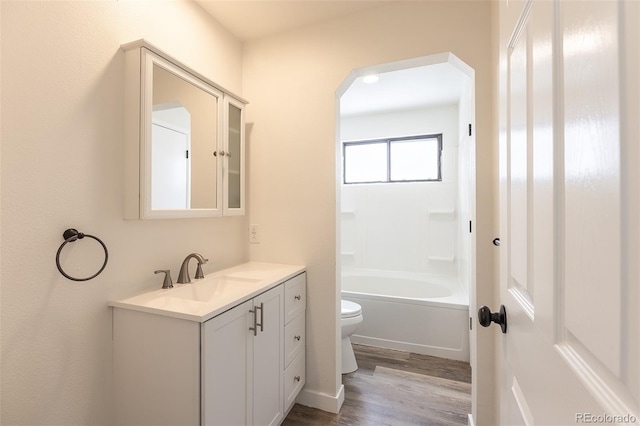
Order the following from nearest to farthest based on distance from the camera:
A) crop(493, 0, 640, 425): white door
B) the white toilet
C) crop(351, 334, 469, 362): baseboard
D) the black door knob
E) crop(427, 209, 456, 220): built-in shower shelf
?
crop(493, 0, 640, 425): white door → the black door knob → the white toilet → crop(351, 334, 469, 362): baseboard → crop(427, 209, 456, 220): built-in shower shelf

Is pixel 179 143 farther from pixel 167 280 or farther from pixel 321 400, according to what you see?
pixel 321 400

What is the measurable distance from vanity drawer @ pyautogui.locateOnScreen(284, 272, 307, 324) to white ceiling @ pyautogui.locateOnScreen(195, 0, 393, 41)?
1694mm

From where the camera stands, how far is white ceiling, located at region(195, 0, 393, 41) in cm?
173

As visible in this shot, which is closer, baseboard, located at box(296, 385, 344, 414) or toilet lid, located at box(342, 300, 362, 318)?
baseboard, located at box(296, 385, 344, 414)

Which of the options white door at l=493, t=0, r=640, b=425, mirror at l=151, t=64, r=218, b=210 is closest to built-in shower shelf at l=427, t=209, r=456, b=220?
mirror at l=151, t=64, r=218, b=210

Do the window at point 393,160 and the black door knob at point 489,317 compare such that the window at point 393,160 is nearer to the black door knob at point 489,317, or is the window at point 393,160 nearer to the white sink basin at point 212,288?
the white sink basin at point 212,288

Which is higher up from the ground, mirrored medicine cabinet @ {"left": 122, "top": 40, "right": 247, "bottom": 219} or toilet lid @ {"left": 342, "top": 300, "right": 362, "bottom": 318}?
mirrored medicine cabinet @ {"left": 122, "top": 40, "right": 247, "bottom": 219}

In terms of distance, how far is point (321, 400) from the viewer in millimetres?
1847

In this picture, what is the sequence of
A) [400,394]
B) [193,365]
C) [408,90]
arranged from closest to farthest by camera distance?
1. [193,365]
2. [400,394]
3. [408,90]

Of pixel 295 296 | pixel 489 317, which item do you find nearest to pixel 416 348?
pixel 295 296

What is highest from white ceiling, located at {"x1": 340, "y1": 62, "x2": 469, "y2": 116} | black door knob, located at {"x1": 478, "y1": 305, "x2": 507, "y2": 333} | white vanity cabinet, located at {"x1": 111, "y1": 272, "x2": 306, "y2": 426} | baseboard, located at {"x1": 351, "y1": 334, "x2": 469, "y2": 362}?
white ceiling, located at {"x1": 340, "y1": 62, "x2": 469, "y2": 116}

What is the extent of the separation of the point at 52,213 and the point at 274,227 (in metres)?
1.18

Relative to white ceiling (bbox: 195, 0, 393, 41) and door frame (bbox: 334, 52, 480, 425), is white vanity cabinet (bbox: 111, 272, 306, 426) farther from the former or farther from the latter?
white ceiling (bbox: 195, 0, 393, 41)

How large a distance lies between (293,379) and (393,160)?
2923mm
